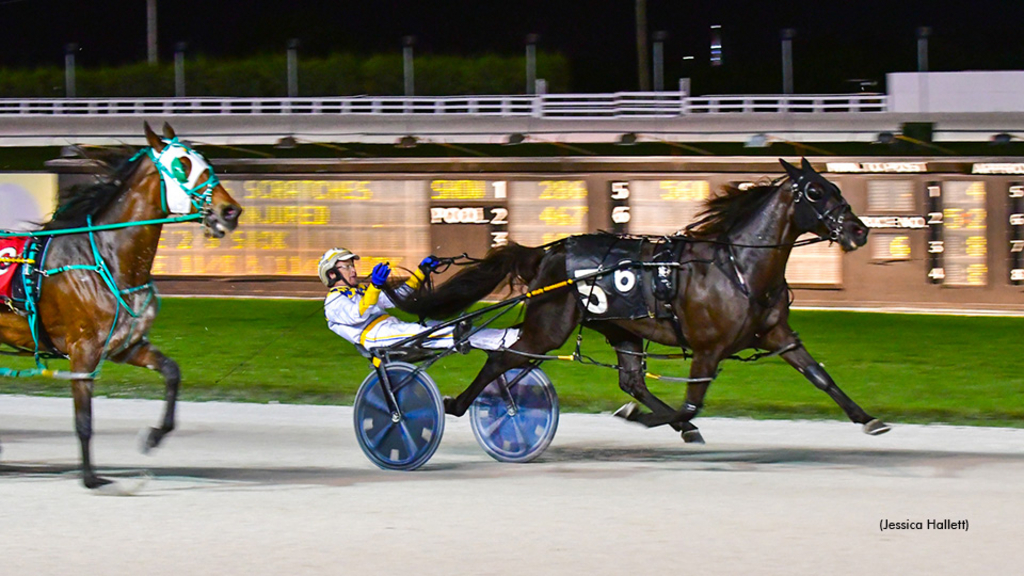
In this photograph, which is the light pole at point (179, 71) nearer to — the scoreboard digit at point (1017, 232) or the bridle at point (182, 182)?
the scoreboard digit at point (1017, 232)

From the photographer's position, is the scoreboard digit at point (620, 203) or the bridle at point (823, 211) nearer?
the bridle at point (823, 211)

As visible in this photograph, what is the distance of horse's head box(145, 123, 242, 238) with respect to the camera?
7188 millimetres

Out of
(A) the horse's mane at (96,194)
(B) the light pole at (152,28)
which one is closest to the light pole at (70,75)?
(B) the light pole at (152,28)

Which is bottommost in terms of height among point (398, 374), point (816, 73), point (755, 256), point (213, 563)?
point (213, 563)

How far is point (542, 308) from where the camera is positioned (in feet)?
26.4

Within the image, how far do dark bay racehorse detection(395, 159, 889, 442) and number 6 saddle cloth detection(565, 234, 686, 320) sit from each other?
0.05 metres

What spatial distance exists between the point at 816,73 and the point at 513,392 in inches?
1647

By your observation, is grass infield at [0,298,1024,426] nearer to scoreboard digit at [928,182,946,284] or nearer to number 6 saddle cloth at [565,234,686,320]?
scoreboard digit at [928,182,946,284]

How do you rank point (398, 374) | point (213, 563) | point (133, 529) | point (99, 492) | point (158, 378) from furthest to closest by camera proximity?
point (158, 378)
point (398, 374)
point (99, 492)
point (133, 529)
point (213, 563)

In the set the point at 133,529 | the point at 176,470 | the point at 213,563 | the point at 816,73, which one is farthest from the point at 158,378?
the point at 816,73

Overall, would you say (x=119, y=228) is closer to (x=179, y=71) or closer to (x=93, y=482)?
(x=93, y=482)

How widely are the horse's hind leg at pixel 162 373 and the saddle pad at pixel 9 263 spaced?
72cm

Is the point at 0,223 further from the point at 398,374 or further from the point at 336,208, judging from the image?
the point at 398,374

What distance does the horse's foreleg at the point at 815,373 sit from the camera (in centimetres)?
772
